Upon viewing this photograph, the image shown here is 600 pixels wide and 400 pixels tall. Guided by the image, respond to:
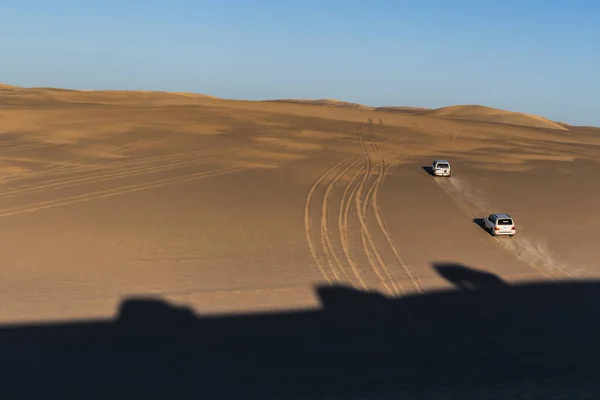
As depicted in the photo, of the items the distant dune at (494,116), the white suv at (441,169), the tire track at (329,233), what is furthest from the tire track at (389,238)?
the distant dune at (494,116)

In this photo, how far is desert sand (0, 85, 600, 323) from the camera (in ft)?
53.3

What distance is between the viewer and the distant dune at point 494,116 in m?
86.1

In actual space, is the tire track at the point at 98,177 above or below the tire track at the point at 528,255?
above

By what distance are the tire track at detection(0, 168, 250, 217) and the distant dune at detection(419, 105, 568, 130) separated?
5996 centimetres

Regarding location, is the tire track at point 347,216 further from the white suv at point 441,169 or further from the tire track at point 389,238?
the white suv at point 441,169

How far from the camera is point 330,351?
12258 millimetres

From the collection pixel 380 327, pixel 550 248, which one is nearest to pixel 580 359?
pixel 380 327

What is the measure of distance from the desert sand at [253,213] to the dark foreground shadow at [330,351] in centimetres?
95

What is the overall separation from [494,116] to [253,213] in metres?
77.2

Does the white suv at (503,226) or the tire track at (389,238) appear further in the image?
the white suv at (503,226)

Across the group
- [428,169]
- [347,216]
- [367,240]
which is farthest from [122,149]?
[367,240]

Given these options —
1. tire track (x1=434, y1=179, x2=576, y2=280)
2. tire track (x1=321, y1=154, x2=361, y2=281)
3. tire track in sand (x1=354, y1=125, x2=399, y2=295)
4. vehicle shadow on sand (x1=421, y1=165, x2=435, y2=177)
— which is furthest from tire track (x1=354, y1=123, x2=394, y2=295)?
tire track (x1=434, y1=179, x2=576, y2=280)

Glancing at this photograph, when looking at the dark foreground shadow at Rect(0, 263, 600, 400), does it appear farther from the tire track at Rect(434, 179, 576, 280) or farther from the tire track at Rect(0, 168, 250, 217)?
the tire track at Rect(0, 168, 250, 217)

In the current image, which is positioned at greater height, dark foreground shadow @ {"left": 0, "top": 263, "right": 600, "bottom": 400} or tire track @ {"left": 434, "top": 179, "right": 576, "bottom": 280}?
tire track @ {"left": 434, "top": 179, "right": 576, "bottom": 280}
